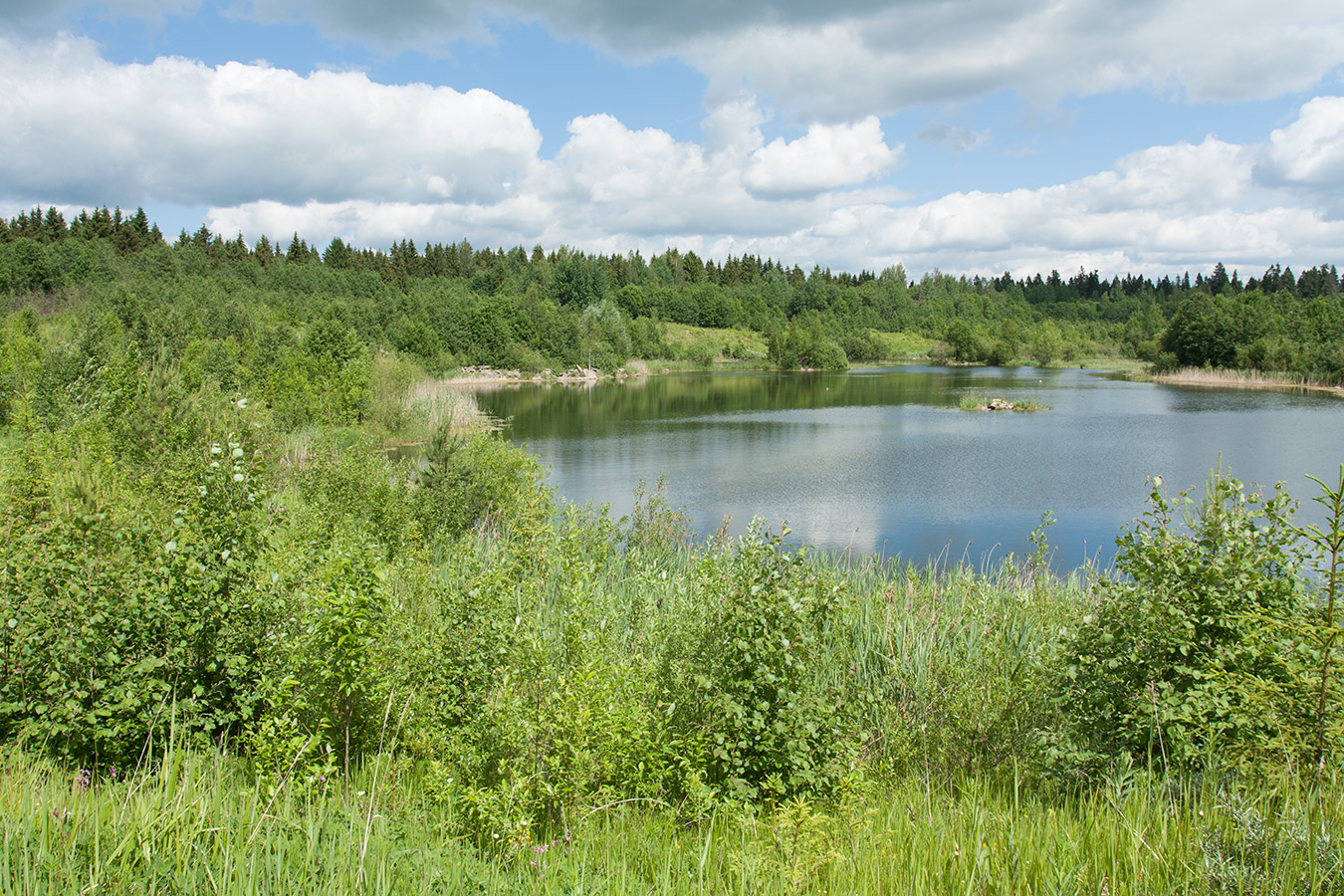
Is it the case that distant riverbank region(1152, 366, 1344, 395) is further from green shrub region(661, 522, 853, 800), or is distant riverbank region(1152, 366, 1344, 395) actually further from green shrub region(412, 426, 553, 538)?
green shrub region(661, 522, 853, 800)

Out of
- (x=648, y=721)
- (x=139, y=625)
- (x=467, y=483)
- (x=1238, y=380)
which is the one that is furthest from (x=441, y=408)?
(x=1238, y=380)

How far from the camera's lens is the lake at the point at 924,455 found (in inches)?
741

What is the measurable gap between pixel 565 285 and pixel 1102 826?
360 feet

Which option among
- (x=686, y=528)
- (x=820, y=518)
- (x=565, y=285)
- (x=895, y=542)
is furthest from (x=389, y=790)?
(x=565, y=285)

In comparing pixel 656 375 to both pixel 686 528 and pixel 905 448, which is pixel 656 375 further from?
pixel 686 528

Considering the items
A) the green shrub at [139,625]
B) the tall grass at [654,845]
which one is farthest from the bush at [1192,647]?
the green shrub at [139,625]

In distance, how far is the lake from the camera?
1883 centimetres

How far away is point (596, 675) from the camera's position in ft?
14.0

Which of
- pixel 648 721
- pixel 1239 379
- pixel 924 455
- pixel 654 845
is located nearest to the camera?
pixel 654 845

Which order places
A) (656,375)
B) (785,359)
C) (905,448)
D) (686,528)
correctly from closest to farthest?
1. (686,528)
2. (905,448)
3. (656,375)
4. (785,359)

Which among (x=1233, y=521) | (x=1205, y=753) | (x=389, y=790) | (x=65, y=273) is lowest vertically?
(x=389, y=790)

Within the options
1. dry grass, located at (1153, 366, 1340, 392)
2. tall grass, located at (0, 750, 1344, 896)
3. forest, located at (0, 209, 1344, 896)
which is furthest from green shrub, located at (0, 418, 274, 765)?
dry grass, located at (1153, 366, 1340, 392)

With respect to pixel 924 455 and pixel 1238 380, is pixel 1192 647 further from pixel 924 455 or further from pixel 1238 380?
pixel 1238 380

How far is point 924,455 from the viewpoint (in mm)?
30047
